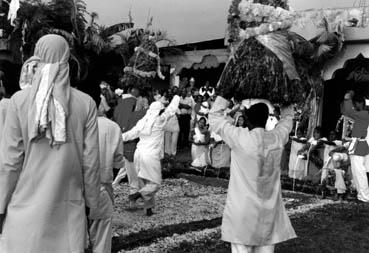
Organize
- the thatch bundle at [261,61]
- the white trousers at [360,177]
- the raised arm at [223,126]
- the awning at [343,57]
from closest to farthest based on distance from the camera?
the raised arm at [223,126] → the thatch bundle at [261,61] → the white trousers at [360,177] → the awning at [343,57]

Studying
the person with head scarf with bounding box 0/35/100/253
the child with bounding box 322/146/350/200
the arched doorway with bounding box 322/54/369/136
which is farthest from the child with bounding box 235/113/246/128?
the arched doorway with bounding box 322/54/369/136

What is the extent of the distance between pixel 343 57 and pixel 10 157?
13817 mm

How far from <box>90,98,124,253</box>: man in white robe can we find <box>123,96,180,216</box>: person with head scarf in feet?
8.87

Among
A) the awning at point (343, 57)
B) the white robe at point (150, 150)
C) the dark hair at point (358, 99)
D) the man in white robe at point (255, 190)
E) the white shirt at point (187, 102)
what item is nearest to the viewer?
the man in white robe at point (255, 190)

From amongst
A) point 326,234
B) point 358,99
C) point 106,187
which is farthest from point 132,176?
point 358,99

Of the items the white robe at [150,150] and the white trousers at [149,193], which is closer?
the white trousers at [149,193]

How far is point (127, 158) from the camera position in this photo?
10.2 meters

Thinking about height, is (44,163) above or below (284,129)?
below

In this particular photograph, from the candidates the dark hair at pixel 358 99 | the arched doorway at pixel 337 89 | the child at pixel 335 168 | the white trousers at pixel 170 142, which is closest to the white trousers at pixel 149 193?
the child at pixel 335 168

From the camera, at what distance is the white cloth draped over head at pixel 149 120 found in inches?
376

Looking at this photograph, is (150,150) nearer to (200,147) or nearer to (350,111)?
(350,111)

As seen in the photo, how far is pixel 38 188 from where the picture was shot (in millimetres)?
4086

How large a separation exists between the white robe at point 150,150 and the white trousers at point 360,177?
4.40 m

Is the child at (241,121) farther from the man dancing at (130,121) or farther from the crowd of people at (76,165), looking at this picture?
the man dancing at (130,121)
